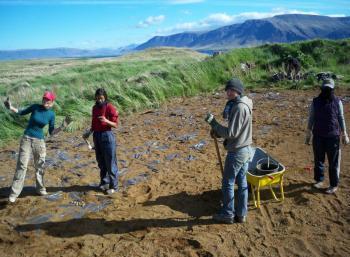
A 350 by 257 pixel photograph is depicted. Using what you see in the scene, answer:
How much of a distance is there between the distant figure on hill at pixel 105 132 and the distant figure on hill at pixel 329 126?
2.90 metres

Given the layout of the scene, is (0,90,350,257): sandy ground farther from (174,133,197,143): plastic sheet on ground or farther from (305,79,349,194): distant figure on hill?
(305,79,349,194): distant figure on hill

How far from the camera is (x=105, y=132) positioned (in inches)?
219

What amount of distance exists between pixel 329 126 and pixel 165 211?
257cm

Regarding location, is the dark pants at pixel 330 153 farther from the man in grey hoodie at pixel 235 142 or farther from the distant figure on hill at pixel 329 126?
the man in grey hoodie at pixel 235 142

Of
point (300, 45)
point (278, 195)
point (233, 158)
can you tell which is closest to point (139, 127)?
point (278, 195)

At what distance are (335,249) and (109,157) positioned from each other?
3268mm

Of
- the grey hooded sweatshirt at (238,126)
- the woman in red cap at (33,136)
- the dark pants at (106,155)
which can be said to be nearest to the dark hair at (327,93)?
the grey hooded sweatshirt at (238,126)

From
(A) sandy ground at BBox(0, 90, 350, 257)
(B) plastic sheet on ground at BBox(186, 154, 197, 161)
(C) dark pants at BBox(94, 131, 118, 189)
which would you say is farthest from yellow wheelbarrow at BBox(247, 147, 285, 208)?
(C) dark pants at BBox(94, 131, 118, 189)

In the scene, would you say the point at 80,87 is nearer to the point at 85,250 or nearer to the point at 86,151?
the point at 86,151

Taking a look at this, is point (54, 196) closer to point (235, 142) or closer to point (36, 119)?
point (36, 119)

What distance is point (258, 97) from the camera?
12930 mm

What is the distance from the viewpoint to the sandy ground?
444cm

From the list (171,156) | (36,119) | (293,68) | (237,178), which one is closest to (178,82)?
(293,68)

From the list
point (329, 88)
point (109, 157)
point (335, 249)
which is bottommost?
point (335, 249)
